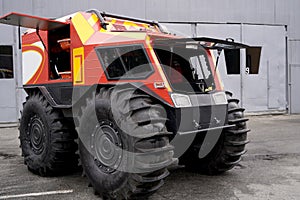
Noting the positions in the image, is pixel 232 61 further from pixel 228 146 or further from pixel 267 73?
pixel 228 146

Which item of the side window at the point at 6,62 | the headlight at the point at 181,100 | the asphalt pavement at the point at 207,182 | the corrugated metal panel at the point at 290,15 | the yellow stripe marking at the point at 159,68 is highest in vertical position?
the corrugated metal panel at the point at 290,15

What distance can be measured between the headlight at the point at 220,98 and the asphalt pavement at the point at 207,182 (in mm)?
1217

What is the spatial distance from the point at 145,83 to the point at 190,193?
5.33ft

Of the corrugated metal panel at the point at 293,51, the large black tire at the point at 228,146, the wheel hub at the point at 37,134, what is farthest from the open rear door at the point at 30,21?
the corrugated metal panel at the point at 293,51

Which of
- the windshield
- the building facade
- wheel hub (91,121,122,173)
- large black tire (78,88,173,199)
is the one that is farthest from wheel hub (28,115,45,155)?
the building facade

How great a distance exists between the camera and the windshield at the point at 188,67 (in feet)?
17.6

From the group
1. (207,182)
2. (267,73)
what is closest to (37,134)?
(207,182)

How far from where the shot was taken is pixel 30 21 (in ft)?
18.5

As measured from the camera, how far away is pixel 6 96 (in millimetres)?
12406

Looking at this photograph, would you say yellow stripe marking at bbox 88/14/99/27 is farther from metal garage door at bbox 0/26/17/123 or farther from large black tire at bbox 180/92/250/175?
metal garage door at bbox 0/26/17/123

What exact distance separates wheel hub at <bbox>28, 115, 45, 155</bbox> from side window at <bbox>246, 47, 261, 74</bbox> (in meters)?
9.85

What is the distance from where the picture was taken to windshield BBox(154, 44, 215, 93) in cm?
538

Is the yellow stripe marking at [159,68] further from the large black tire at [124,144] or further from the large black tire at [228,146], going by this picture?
the large black tire at [228,146]

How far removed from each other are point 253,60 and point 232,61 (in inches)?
38.0
